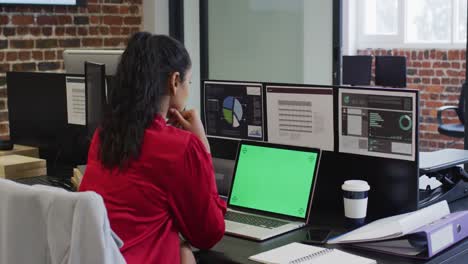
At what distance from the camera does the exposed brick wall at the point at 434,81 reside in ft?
23.0

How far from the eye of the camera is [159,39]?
2.17 m

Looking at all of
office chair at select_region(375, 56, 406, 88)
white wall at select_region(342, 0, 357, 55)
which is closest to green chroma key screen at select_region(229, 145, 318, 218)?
office chair at select_region(375, 56, 406, 88)

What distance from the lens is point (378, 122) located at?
2.43m

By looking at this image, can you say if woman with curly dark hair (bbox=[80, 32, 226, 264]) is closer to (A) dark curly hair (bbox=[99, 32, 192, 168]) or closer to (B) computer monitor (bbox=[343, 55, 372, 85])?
(A) dark curly hair (bbox=[99, 32, 192, 168])

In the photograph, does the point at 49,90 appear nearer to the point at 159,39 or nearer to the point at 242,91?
the point at 242,91

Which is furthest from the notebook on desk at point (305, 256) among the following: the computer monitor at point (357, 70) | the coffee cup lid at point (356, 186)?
the computer monitor at point (357, 70)

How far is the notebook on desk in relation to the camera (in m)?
2.00

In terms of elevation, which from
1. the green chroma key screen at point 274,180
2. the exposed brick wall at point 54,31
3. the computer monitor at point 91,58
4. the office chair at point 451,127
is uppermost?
the exposed brick wall at point 54,31

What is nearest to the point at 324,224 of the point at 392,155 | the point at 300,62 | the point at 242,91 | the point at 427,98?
the point at 392,155

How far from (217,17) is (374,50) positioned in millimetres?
2285

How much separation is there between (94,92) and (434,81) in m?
4.84

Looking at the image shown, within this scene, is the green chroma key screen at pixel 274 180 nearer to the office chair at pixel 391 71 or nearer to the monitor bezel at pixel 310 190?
the monitor bezel at pixel 310 190

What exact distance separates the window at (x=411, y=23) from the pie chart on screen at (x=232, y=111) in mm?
4612

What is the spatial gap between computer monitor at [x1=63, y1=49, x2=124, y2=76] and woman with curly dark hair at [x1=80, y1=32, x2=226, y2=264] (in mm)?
1230
